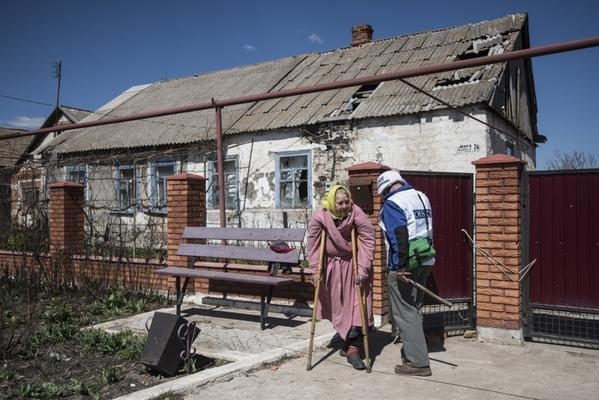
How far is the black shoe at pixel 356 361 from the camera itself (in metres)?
4.53

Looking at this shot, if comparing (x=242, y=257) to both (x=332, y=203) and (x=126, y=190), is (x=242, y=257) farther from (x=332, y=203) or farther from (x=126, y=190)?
(x=126, y=190)

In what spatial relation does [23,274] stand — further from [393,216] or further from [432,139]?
[432,139]

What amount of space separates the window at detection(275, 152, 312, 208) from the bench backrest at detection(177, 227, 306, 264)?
6.67 m

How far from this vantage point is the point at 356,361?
4.57m

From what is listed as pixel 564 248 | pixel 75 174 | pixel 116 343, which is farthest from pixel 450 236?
pixel 75 174

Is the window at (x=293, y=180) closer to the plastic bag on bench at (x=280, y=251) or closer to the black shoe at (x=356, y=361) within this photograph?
the plastic bag on bench at (x=280, y=251)

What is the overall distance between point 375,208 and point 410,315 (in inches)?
69.6

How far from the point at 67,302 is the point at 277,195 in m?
7.23

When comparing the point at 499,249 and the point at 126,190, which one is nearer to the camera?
the point at 499,249

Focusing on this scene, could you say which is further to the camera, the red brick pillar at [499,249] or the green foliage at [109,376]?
the red brick pillar at [499,249]

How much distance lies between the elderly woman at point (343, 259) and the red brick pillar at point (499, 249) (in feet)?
4.51

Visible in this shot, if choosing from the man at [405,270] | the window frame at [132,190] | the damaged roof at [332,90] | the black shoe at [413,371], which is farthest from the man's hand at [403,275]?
the window frame at [132,190]

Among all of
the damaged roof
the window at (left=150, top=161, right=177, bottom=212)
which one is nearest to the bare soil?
the damaged roof

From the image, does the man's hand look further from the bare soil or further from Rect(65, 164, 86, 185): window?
Rect(65, 164, 86, 185): window
